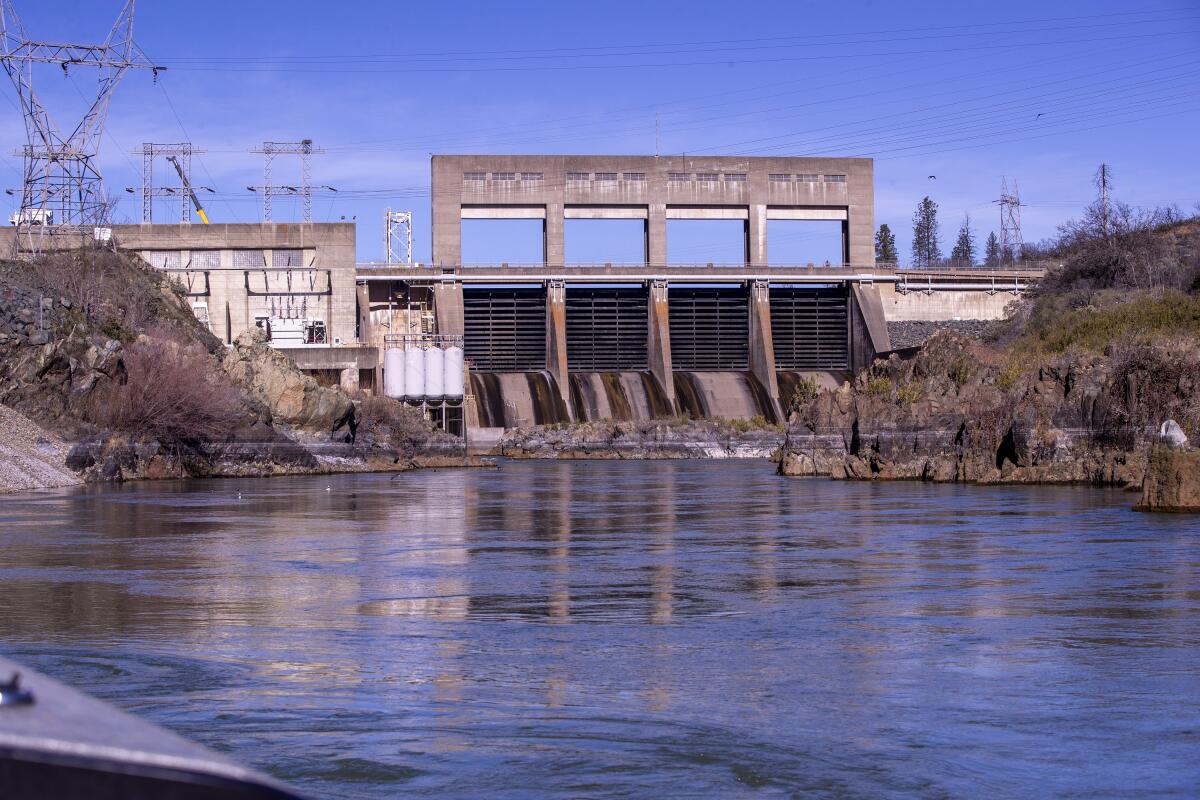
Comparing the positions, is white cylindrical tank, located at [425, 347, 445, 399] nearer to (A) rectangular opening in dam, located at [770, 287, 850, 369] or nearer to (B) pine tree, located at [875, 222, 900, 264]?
(A) rectangular opening in dam, located at [770, 287, 850, 369]

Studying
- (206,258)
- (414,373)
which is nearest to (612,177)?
(414,373)

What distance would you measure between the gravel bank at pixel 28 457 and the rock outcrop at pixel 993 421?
21886 millimetres

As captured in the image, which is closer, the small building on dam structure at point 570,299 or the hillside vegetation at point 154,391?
the hillside vegetation at point 154,391

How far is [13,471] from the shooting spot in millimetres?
33062

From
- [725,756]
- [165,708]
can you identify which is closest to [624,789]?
[725,756]

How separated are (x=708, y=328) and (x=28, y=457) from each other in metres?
40.0

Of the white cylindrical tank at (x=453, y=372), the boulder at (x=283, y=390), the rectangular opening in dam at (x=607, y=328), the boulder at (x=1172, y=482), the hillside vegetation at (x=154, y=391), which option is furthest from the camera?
the rectangular opening in dam at (x=607, y=328)

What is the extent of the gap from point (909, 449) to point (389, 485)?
49.9 ft

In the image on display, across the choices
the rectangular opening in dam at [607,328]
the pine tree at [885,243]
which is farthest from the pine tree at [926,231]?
the rectangular opening in dam at [607,328]

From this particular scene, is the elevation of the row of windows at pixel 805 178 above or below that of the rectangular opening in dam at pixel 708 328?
above

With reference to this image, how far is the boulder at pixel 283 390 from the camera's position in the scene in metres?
48.9

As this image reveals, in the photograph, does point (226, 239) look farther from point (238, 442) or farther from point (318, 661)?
point (318, 661)

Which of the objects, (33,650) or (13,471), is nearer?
(33,650)

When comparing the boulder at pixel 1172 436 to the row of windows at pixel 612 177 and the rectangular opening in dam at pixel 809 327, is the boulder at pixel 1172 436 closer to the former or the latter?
the rectangular opening in dam at pixel 809 327
